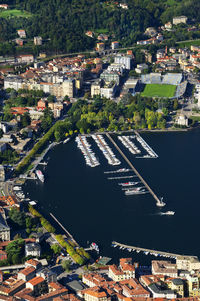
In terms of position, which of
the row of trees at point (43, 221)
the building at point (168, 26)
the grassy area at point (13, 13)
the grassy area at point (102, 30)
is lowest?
the row of trees at point (43, 221)

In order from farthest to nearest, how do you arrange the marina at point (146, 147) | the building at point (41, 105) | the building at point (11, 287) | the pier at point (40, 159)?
the building at point (41, 105) < the marina at point (146, 147) < the pier at point (40, 159) < the building at point (11, 287)

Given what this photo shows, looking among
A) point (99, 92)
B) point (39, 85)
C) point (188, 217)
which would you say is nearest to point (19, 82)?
point (39, 85)

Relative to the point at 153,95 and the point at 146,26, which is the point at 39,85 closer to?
the point at 153,95

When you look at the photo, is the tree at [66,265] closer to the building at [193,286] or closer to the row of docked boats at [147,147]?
the building at [193,286]

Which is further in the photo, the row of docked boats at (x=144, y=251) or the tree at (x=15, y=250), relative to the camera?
the row of docked boats at (x=144, y=251)

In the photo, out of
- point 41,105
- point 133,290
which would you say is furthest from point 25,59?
→ point 133,290

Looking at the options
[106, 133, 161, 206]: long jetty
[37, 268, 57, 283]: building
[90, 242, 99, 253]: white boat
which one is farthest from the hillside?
[37, 268, 57, 283]: building

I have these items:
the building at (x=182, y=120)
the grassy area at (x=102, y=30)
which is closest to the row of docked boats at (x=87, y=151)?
the building at (x=182, y=120)
